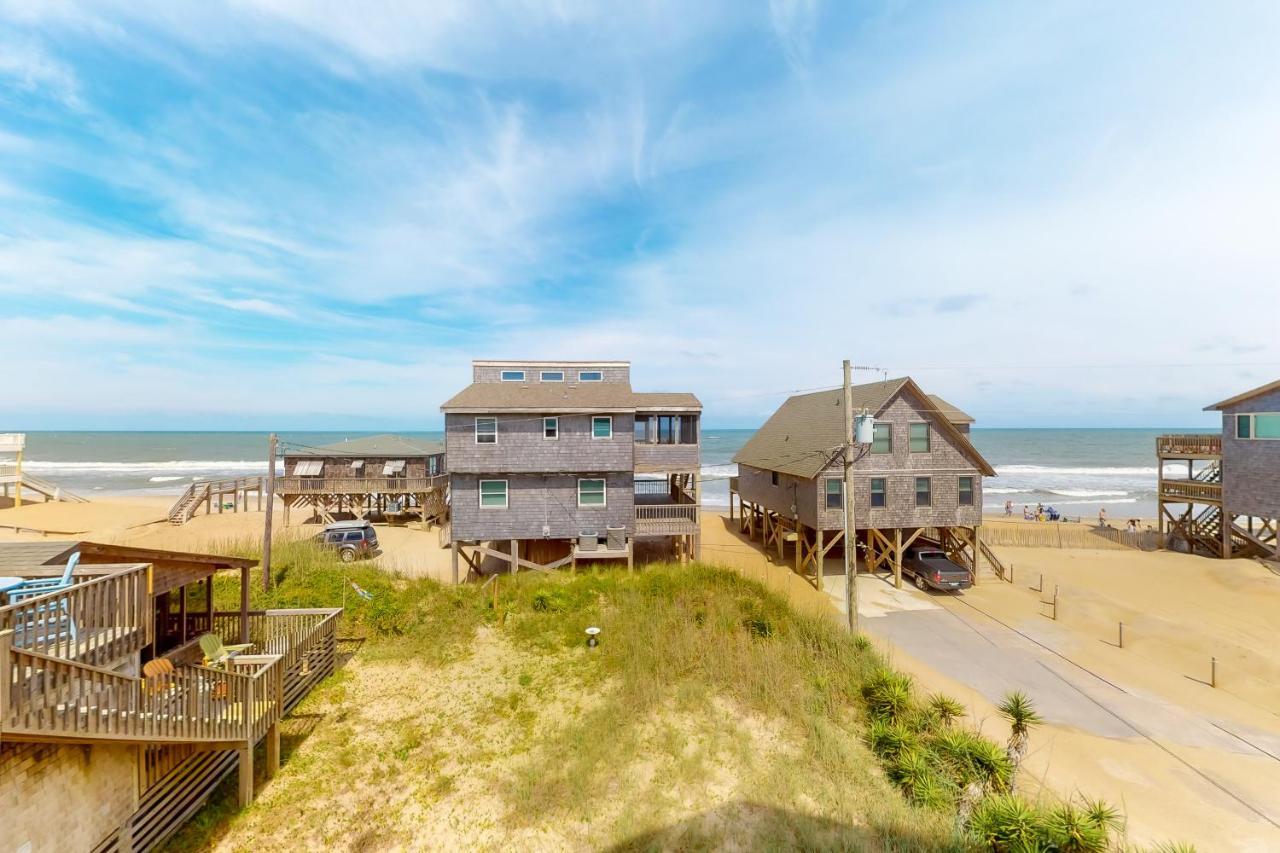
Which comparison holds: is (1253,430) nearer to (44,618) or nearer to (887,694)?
(887,694)

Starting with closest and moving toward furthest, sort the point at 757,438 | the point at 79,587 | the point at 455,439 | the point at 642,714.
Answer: the point at 79,587 → the point at 642,714 → the point at 455,439 → the point at 757,438

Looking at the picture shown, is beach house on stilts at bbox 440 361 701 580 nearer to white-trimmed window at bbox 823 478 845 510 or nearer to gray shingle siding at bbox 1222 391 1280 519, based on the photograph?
white-trimmed window at bbox 823 478 845 510

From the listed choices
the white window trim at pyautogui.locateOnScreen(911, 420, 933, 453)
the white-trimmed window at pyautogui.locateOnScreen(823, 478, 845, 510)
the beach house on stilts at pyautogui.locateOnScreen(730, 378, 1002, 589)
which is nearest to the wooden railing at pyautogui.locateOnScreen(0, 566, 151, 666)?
the beach house on stilts at pyautogui.locateOnScreen(730, 378, 1002, 589)

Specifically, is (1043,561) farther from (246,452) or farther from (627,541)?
(246,452)

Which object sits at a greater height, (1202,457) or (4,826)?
(1202,457)

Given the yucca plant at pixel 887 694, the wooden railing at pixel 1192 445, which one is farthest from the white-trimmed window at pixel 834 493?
the wooden railing at pixel 1192 445

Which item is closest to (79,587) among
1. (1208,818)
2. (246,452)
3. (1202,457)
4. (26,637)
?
(26,637)

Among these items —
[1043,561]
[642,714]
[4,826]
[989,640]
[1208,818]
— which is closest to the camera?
[4,826]

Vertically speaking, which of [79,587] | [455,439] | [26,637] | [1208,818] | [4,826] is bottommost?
[1208,818]
